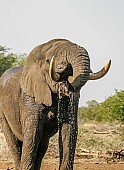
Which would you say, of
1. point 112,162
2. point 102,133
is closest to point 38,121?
point 112,162

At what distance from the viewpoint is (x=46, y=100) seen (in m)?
4.41

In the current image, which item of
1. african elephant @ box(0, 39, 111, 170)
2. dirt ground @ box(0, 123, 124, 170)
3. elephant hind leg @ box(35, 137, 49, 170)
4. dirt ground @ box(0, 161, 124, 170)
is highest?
african elephant @ box(0, 39, 111, 170)

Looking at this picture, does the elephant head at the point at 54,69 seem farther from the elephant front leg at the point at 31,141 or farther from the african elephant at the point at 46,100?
the elephant front leg at the point at 31,141

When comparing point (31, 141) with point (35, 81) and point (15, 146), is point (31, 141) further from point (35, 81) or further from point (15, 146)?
point (15, 146)

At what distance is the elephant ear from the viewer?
4430 mm

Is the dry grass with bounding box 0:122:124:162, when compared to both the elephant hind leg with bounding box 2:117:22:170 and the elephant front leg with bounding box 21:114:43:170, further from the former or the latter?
the elephant front leg with bounding box 21:114:43:170

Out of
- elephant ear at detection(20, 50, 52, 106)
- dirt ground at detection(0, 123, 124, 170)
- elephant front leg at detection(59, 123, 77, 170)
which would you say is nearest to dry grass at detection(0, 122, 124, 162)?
dirt ground at detection(0, 123, 124, 170)

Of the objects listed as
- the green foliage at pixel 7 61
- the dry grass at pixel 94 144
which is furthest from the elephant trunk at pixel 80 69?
the green foliage at pixel 7 61

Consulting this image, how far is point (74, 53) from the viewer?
4023 millimetres

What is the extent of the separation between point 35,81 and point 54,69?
47cm

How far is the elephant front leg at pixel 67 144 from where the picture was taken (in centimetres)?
459

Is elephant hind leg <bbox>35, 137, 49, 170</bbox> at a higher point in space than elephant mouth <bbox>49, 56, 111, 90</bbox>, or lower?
lower

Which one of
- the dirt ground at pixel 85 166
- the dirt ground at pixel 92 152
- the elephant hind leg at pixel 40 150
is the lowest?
the dirt ground at pixel 85 166

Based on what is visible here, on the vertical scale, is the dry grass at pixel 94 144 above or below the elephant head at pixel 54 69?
below
